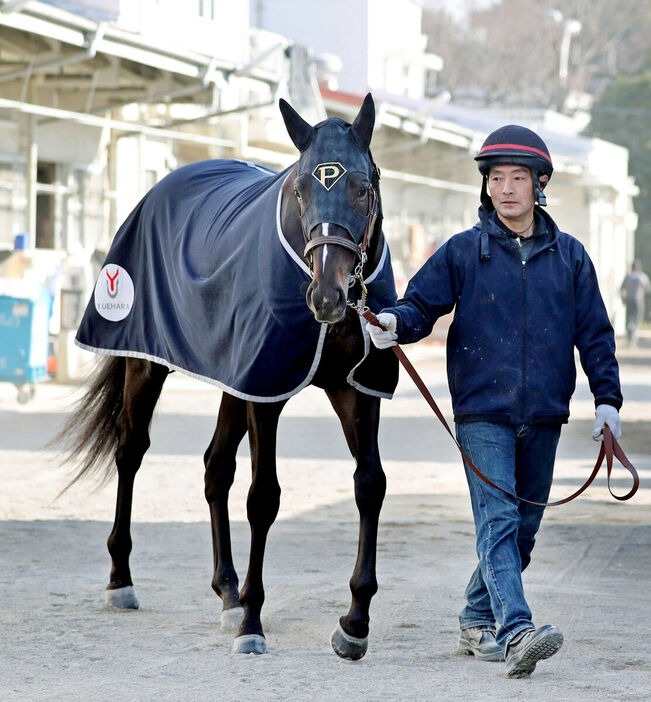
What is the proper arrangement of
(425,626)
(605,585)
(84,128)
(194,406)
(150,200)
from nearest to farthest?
(425,626), (605,585), (150,200), (194,406), (84,128)

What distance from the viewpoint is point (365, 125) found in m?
4.80

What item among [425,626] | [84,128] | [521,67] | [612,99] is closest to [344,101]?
[84,128]

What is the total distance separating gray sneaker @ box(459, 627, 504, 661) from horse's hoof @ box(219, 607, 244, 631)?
87cm

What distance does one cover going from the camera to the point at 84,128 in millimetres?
18578

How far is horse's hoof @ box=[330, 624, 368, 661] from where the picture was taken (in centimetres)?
470

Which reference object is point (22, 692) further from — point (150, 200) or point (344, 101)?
point (344, 101)

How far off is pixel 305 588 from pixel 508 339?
1.76 m

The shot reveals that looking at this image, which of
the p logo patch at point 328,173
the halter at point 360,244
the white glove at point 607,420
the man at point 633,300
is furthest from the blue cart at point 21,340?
the man at point 633,300

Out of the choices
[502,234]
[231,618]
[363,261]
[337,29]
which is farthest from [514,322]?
[337,29]

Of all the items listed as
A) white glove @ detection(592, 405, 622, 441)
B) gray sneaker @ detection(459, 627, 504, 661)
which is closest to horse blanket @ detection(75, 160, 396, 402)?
white glove @ detection(592, 405, 622, 441)

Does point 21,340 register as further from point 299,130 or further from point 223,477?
point 299,130

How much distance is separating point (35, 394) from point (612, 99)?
123 ft

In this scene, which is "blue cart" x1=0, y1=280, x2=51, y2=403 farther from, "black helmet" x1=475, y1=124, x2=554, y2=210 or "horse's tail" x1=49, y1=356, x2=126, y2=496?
"black helmet" x1=475, y1=124, x2=554, y2=210

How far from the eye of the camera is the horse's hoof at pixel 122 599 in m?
5.60
